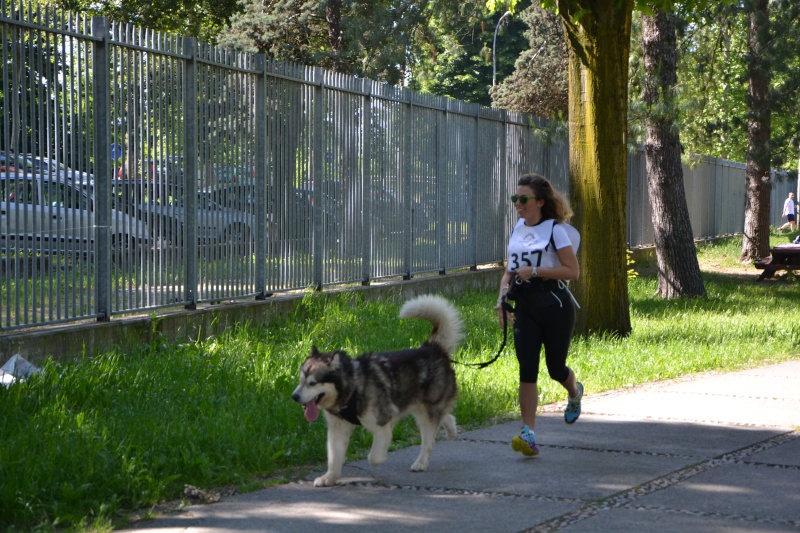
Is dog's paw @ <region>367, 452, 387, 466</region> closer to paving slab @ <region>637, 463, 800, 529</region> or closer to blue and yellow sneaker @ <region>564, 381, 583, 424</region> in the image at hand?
paving slab @ <region>637, 463, 800, 529</region>

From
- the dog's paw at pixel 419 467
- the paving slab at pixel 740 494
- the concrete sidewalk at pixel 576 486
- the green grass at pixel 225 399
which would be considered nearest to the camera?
the concrete sidewalk at pixel 576 486

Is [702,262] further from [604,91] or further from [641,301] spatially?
[604,91]

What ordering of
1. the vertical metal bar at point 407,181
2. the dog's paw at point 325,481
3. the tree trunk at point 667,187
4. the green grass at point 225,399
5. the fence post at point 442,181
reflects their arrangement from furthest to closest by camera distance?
the tree trunk at point 667,187 → the fence post at point 442,181 → the vertical metal bar at point 407,181 → the dog's paw at point 325,481 → the green grass at point 225,399

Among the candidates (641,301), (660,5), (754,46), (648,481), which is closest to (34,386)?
(648,481)

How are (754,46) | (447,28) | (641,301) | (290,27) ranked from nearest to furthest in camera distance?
1. (641,301)
2. (754,46)
3. (290,27)
4. (447,28)

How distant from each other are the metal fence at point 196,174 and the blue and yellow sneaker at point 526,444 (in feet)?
15.1

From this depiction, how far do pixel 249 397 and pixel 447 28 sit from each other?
31350 mm

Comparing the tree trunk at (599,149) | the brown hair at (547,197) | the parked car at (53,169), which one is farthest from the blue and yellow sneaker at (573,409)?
the tree trunk at (599,149)

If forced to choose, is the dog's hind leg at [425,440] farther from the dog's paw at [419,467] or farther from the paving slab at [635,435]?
the paving slab at [635,435]

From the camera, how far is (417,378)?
6836mm

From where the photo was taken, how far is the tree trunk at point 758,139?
24.5m

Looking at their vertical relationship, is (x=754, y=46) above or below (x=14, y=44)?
above

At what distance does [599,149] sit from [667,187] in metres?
6.69

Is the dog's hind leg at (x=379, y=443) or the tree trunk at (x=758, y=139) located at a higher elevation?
the tree trunk at (x=758, y=139)
